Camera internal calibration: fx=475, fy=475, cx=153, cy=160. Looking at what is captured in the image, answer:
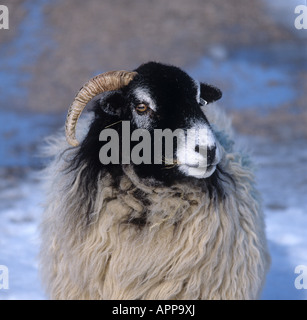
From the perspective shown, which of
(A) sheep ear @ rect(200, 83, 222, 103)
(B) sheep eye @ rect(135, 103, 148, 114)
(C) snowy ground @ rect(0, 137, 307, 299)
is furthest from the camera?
(C) snowy ground @ rect(0, 137, 307, 299)

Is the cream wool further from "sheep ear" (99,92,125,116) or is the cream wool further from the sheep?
"sheep ear" (99,92,125,116)

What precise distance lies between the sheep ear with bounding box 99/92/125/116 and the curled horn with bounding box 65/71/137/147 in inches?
1.6

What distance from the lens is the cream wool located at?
6.68ft

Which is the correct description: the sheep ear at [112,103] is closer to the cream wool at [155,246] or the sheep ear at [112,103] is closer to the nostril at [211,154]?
the cream wool at [155,246]

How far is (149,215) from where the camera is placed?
6.68 feet

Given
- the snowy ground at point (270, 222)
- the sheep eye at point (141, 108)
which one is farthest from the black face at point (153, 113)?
the snowy ground at point (270, 222)

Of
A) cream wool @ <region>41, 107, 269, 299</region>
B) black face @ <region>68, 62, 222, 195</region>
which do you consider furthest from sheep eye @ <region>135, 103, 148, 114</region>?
cream wool @ <region>41, 107, 269, 299</region>

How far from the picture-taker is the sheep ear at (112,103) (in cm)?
209

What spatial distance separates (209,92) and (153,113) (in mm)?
472

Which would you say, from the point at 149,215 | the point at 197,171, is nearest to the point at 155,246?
the point at 149,215

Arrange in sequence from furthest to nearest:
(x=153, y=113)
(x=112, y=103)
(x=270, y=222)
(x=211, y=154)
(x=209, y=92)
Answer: (x=270, y=222) < (x=209, y=92) < (x=112, y=103) < (x=153, y=113) < (x=211, y=154)

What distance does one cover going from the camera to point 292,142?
5773mm

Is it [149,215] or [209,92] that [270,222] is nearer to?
[209,92]
